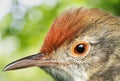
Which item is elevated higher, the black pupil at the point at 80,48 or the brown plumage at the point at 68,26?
the brown plumage at the point at 68,26

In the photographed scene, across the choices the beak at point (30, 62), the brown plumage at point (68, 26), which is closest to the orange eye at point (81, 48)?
the brown plumage at point (68, 26)

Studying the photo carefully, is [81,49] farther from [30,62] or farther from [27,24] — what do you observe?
[27,24]

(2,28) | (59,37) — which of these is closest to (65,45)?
(59,37)

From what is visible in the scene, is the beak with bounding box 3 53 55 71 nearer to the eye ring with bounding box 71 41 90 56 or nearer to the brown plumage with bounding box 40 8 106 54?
the brown plumage with bounding box 40 8 106 54

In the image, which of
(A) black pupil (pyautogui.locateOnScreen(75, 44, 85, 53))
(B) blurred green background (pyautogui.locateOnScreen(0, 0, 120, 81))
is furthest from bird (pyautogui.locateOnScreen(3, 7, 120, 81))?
(B) blurred green background (pyautogui.locateOnScreen(0, 0, 120, 81))

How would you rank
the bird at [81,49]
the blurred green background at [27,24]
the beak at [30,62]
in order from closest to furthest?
the bird at [81,49] < the beak at [30,62] < the blurred green background at [27,24]

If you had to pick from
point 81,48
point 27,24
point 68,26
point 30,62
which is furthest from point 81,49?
point 27,24

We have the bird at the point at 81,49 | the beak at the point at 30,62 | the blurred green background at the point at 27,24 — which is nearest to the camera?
the bird at the point at 81,49

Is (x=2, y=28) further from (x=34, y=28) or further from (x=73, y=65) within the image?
(x=73, y=65)

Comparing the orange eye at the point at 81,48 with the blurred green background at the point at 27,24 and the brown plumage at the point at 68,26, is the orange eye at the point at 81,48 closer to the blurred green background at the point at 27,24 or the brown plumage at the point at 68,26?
the brown plumage at the point at 68,26
